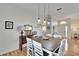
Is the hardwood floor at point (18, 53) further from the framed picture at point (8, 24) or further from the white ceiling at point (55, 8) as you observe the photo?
the white ceiling at point (55, 8)

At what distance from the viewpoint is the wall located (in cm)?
204

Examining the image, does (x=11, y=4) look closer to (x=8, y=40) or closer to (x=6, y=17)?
(x=6, y=17)

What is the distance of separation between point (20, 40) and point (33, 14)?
56cm

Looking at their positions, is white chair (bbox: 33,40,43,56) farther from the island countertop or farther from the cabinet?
the cabinet

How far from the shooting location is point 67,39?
2066 mm

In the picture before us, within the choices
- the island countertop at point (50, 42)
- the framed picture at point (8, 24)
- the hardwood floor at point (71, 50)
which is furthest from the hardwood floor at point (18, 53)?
the framed picture at point (8, 24)

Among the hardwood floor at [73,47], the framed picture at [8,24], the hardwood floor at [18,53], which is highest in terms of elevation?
the framed picture at [8,24]

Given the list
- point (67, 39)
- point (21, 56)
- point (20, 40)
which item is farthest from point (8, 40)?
point (67, 39)


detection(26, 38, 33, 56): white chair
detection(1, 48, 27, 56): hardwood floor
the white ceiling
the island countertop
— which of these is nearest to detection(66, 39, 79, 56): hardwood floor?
the island countertop

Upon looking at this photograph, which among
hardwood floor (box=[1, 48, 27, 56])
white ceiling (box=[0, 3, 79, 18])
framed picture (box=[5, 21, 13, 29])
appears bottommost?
hardwood floor (box=[1, 48, 27, 56])

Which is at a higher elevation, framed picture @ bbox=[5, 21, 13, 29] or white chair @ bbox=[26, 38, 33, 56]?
framed picture @ bbox=[5, 21, 13, 29]

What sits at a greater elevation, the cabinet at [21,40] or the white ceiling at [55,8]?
the white ceiling at [55,8]

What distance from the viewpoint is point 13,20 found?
80.8 inches

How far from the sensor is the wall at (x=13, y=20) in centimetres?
204
